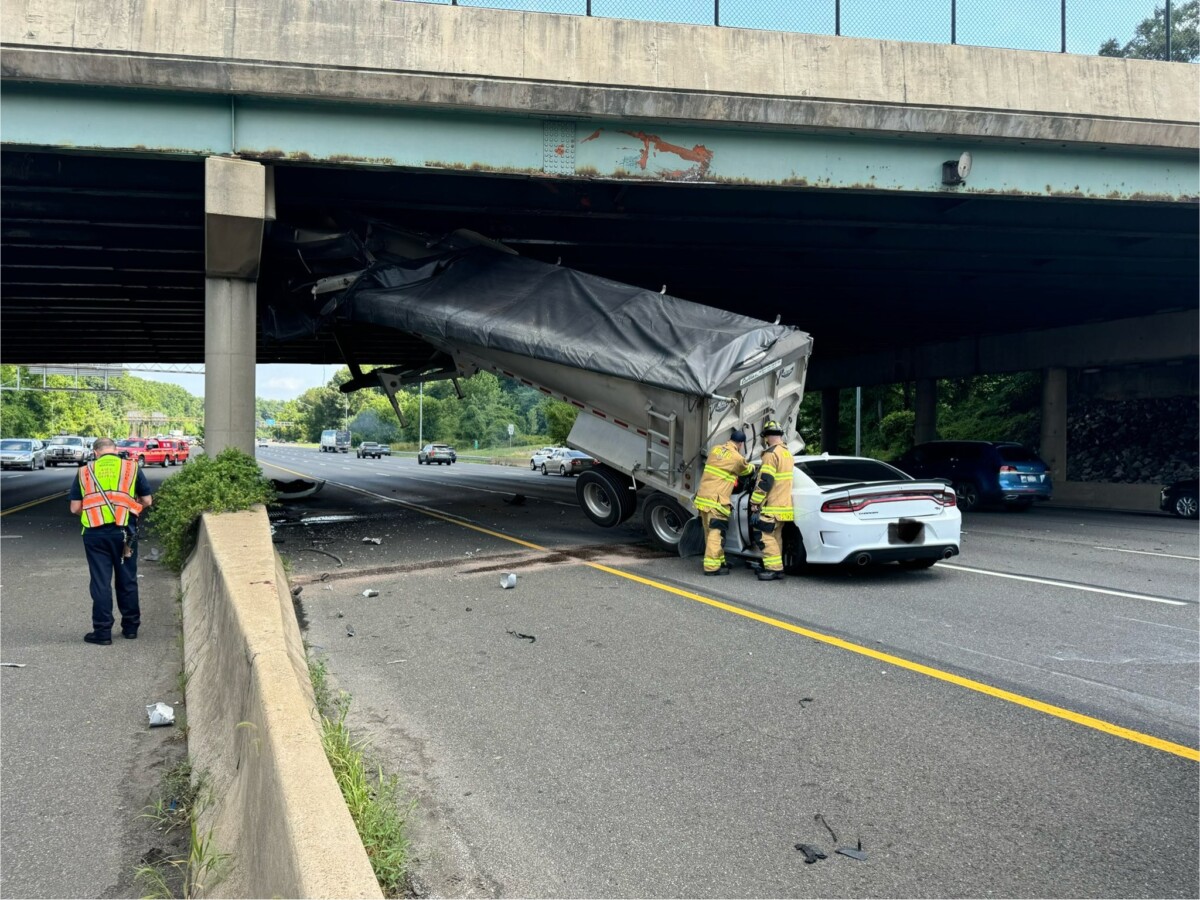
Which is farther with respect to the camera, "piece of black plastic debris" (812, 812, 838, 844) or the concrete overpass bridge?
the concrete overpass bridge

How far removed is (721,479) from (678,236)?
8406 millimetres

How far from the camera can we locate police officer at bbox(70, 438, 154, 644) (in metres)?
7.32

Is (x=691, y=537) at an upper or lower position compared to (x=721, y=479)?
lower

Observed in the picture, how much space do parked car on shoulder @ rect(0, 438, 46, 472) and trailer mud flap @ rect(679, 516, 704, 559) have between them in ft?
135

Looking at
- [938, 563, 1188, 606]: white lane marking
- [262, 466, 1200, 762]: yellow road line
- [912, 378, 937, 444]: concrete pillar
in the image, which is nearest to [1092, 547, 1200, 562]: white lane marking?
[938, 563, 1188, 606]: white lane marking

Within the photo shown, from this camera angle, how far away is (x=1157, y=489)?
2295 cm

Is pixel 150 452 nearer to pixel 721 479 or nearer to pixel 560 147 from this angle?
pixel 560 147

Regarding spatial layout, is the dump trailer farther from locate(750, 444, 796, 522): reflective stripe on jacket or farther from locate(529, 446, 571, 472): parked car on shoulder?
locate(529, 446, 571, 472): parked car on shoulder

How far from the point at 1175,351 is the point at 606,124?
729 inches

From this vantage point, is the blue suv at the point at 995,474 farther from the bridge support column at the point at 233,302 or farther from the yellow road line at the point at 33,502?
the yellow road line at the point at 33,502

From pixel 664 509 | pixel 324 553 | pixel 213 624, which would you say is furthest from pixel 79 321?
pixel 213 624

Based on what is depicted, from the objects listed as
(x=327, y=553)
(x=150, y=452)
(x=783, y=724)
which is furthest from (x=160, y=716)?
(x=150, y=452)

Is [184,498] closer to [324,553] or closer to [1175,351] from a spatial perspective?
[324,553]

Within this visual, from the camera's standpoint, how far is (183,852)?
12.5 feet
